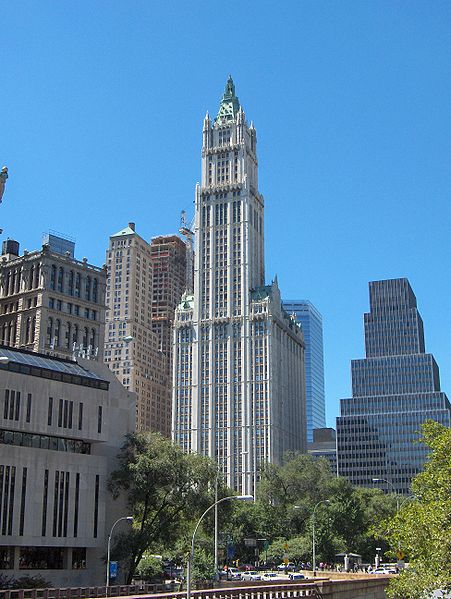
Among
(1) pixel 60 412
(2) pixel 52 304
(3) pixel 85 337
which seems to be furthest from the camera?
(3) pixel 85 337

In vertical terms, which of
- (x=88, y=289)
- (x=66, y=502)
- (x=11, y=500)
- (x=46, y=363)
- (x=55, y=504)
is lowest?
(x=55, y=504)

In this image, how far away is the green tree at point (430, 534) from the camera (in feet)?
156

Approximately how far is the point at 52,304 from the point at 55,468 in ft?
202

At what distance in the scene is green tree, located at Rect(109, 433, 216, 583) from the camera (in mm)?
84375

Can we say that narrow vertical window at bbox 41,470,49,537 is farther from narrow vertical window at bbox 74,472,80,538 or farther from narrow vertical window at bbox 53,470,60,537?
narrow vertical window at bbox 74,472,80,538

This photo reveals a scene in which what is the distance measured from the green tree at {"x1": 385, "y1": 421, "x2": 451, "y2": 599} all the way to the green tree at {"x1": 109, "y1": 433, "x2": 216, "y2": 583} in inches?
1356

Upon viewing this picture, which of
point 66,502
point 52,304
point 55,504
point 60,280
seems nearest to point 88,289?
point 60,280

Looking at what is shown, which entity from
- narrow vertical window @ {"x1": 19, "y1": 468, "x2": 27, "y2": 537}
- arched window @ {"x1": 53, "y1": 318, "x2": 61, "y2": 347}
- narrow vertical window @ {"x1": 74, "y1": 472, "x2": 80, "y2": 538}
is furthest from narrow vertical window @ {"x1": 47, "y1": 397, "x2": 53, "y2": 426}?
arched window @ {"x1": 53, "y1": 318, "x2": 61, "y2": 347}

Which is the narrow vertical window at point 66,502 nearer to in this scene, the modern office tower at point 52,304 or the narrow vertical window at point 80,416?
the narrow vertical window at point 80,416

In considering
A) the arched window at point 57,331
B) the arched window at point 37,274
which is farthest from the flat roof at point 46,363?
the arched window at point 37,274

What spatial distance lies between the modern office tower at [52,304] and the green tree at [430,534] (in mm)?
86903

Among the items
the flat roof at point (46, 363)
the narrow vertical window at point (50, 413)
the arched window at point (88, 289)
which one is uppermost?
the arched window at point (88, 289)

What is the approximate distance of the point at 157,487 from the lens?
8562cm

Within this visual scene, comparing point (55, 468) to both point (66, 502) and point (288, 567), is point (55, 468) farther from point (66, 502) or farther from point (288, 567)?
point (288, 567)
